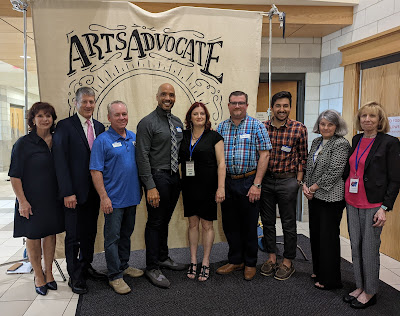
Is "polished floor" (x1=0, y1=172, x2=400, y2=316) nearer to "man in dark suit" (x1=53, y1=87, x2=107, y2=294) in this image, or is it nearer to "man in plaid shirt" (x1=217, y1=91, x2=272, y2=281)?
"man in dark suit" (x1=53, y1=87, x2=107, y2=294)

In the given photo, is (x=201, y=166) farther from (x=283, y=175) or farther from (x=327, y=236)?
(x=327, y=236)

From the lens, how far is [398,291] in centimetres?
266

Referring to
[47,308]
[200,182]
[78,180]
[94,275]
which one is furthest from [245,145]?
[47,308]

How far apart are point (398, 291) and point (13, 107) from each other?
12354 mm

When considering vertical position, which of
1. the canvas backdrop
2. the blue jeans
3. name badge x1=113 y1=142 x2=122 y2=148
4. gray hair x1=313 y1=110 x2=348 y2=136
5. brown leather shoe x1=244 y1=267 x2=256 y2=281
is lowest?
brown leather shoe x1=244 y1=267 x2=256 y2=281

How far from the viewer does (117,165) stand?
245 centimetres

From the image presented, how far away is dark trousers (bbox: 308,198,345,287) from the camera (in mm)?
2508

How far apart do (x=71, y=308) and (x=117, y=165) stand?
1.14m

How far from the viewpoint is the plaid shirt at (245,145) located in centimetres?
265

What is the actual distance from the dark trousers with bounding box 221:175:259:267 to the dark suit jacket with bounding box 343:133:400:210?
89 cm

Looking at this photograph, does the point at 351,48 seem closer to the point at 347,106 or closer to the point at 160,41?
the point at 347,106

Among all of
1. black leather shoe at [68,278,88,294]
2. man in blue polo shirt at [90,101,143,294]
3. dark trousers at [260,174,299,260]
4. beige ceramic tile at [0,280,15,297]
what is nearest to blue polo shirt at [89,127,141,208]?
man in blue polo shirt at [90,101,143,294]

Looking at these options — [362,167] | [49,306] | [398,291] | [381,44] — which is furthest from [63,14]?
[398,291]

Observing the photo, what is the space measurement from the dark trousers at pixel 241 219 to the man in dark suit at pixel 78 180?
113cm
